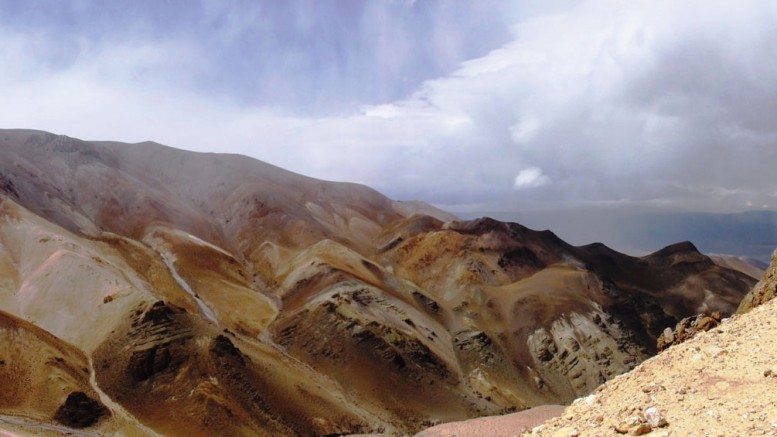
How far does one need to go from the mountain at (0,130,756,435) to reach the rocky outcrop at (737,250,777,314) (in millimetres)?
47091

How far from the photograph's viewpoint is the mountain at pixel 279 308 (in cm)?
6344

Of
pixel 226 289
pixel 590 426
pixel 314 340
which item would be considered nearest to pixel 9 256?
pixel 226 289

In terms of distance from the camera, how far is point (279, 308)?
4481 inches

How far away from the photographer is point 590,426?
41.6ft

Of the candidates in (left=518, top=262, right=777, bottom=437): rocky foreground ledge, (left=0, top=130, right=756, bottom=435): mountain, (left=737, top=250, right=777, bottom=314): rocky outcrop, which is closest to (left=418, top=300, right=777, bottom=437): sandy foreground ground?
(left=518, top=262, right=777, bottom=437): rocky foreground ledge

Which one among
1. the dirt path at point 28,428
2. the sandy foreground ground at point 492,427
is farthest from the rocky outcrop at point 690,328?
the dirt path at point 28,428

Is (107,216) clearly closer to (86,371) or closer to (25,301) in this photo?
(25,301)

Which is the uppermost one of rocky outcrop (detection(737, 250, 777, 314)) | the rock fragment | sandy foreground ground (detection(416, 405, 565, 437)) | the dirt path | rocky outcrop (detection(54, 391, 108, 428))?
rocky outcrop (detection(737, 250, 777, 314))

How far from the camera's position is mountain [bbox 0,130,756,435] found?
208 ft

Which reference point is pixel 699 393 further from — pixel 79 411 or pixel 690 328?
pixel 79 411

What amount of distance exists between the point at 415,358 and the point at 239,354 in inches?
1345

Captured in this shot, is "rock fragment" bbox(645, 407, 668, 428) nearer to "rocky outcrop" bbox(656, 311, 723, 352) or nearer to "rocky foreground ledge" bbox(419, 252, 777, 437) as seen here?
"rocky foreground ledge" bbox(419, 252, 777, 437)

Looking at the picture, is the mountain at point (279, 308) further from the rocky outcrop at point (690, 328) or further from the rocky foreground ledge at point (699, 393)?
the rocky foreground ledge at point (699, 393)

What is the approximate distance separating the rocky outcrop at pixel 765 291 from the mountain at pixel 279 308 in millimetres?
47091
